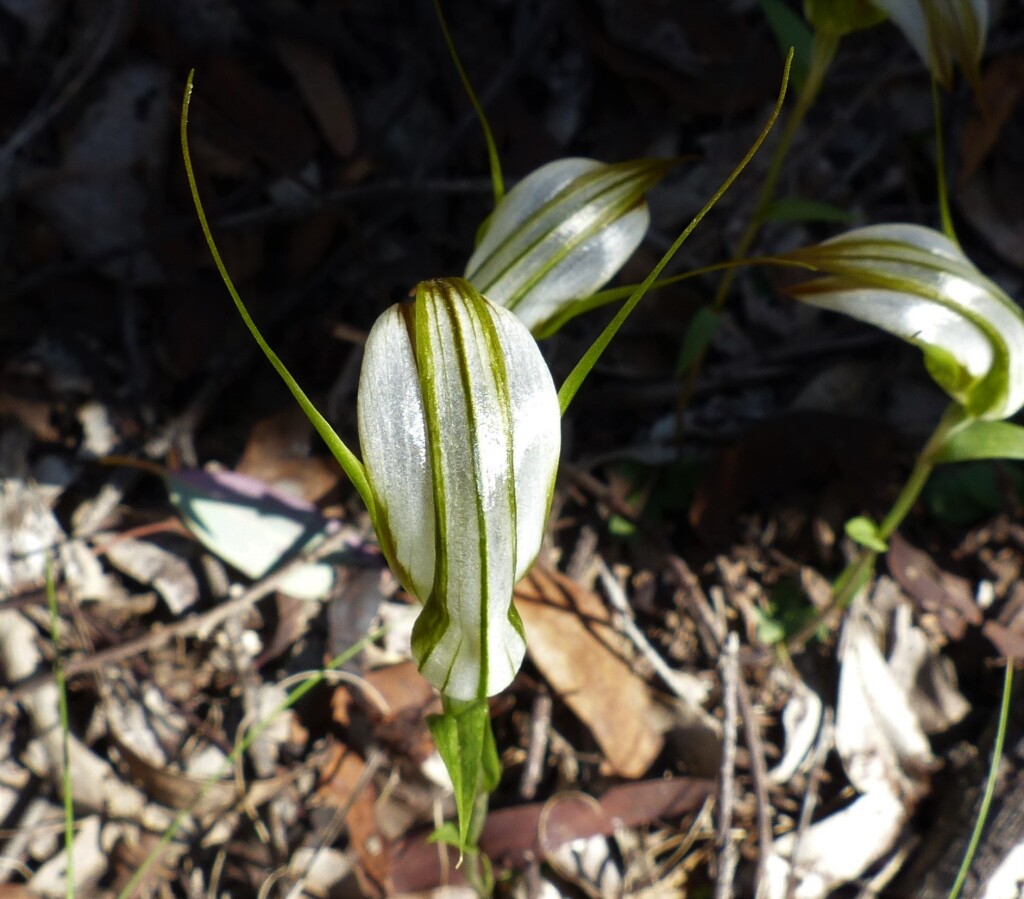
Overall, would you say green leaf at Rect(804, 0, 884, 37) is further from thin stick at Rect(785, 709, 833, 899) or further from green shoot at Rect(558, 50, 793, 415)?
thin stick at Rect(785, 709, 833, 899)

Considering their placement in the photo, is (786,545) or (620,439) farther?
(620,439)

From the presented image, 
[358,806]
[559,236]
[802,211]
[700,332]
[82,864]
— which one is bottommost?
[82,864]

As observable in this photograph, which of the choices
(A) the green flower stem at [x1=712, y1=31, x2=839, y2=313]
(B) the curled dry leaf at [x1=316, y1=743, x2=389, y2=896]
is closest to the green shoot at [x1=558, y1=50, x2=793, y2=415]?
(A) the green flower stem at [x1=712, y1=31, x2=839, y2=313]

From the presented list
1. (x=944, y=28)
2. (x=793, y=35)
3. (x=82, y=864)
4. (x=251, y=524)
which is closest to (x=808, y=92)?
(x=793, y=35)

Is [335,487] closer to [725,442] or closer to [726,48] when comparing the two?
[725,442]

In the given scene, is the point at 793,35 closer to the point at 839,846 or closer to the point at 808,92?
the point at 808,92

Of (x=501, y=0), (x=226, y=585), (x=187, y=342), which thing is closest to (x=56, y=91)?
(x=187, y=342)
